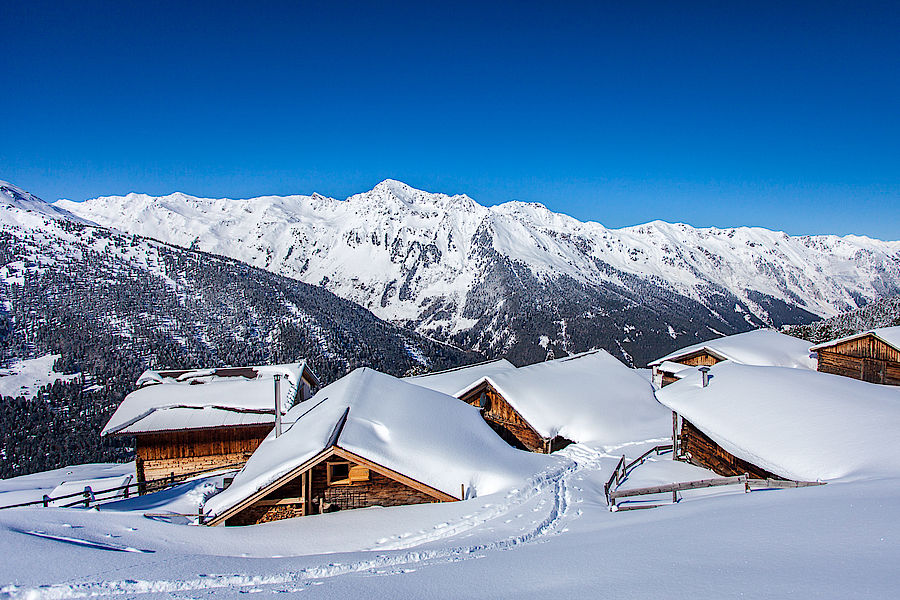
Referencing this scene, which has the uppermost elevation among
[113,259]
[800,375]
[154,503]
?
[113,259]

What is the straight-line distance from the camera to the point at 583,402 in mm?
30516

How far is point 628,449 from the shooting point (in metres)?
25.3

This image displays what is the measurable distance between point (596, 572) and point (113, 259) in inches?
8195

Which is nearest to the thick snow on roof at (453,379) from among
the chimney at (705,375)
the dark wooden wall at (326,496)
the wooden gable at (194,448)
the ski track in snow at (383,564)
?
the wooden gable at (194,448)

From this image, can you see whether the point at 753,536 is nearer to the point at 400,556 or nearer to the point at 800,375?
the point at 400,556

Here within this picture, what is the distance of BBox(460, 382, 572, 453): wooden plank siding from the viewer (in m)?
28.0

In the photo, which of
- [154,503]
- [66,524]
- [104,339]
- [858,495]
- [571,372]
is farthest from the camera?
[104,339]

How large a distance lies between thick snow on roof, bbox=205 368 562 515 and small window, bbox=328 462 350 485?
2.79 ft

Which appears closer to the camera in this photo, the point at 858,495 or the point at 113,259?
the point at 858,495

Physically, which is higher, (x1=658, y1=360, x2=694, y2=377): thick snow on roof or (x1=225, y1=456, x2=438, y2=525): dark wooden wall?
(x1=658, y1=360, x2=694, y2=377): thick snow on roof

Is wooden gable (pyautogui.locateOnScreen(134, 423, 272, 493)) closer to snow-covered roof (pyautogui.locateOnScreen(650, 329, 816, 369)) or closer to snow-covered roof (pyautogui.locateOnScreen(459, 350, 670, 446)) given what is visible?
snow-covered roof (pyautogui.locateOnScreen(459, 350, 670, 446))

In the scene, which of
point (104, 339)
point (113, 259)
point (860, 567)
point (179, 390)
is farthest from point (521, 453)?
point (113, 259)

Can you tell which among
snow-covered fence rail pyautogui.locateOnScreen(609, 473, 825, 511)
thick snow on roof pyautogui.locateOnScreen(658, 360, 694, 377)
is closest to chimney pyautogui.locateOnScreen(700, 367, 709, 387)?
snow-covered fence rail pyautogui.locateOnScreen(609, 473, 825, 511)

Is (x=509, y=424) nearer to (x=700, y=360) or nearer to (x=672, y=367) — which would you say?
(x=672, y=367)
